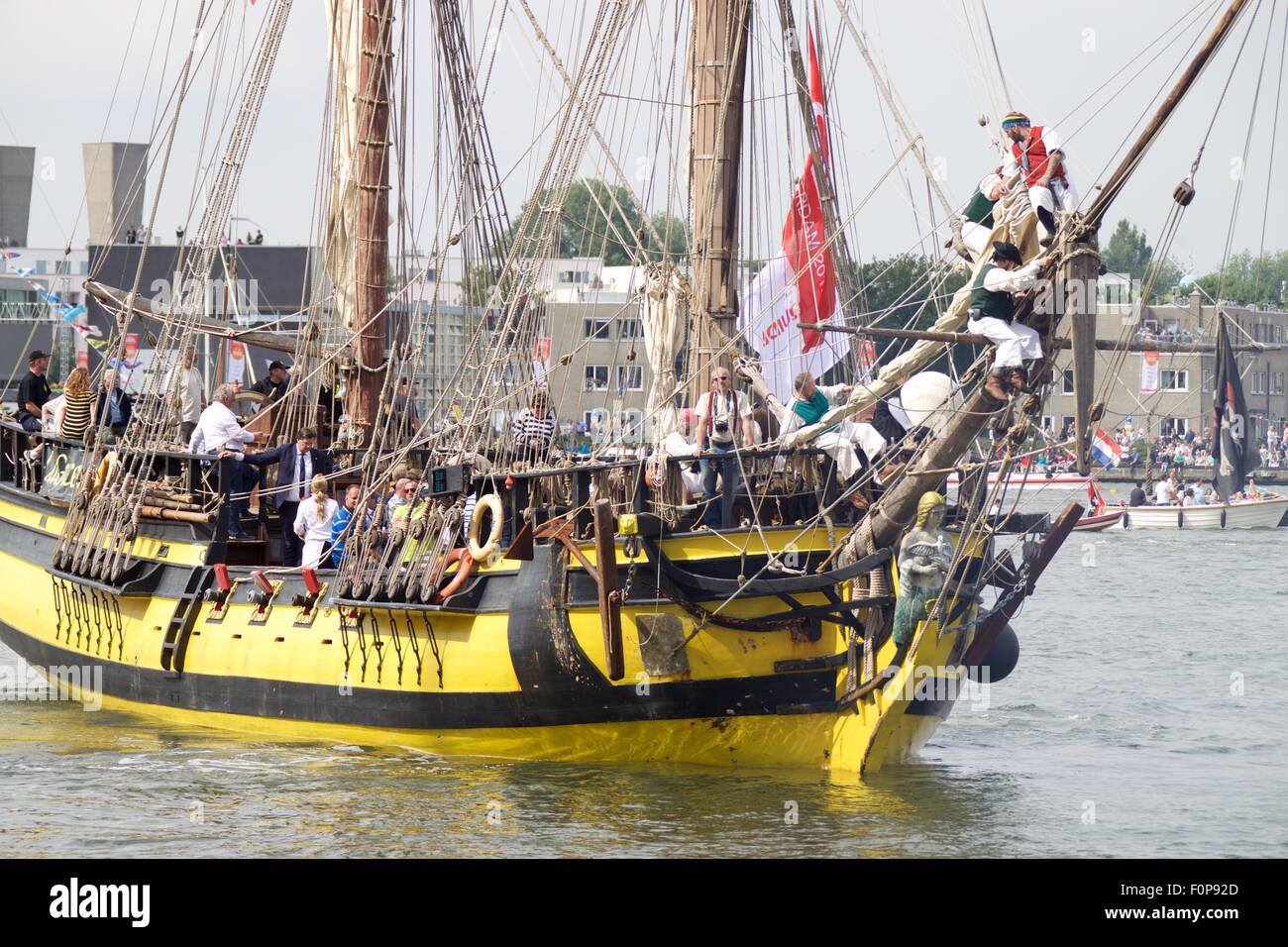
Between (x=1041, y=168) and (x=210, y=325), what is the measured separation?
1227 cm

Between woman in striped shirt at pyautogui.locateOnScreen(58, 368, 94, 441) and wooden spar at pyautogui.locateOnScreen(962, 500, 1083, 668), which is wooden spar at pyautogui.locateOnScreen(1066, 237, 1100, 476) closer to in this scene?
wooden spar at pyautogui.locateOnScreen(962, 500, 1083, 668)

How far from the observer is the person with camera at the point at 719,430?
17062 millimetres

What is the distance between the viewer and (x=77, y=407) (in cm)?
2331

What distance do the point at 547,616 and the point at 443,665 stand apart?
156 centimetres

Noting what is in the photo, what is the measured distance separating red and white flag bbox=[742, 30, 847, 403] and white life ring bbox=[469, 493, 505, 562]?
4528mm

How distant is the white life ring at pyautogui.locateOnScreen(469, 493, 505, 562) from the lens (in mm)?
17703

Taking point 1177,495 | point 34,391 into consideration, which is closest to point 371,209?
point 34,391

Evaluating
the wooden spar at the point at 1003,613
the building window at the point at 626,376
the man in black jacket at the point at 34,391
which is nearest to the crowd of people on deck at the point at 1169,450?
the building window at the point at 626,376

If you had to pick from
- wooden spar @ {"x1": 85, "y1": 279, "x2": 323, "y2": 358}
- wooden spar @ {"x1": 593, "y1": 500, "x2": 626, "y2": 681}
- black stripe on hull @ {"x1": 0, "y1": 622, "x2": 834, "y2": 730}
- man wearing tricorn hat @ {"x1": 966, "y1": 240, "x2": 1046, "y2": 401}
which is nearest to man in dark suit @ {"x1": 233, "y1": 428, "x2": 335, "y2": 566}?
black stripe on hull @ {"x1": 0, "y1": 622, "x2": 834, "y2": 730}

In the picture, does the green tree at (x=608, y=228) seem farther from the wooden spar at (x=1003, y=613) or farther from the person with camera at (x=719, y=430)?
the wooden spar at (x=1003, y=613)

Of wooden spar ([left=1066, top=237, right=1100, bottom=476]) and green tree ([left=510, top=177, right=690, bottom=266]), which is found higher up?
green tree ([left=510, top=177, right=690, bottom=266])

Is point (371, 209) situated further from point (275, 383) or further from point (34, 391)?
point (34, 391)
